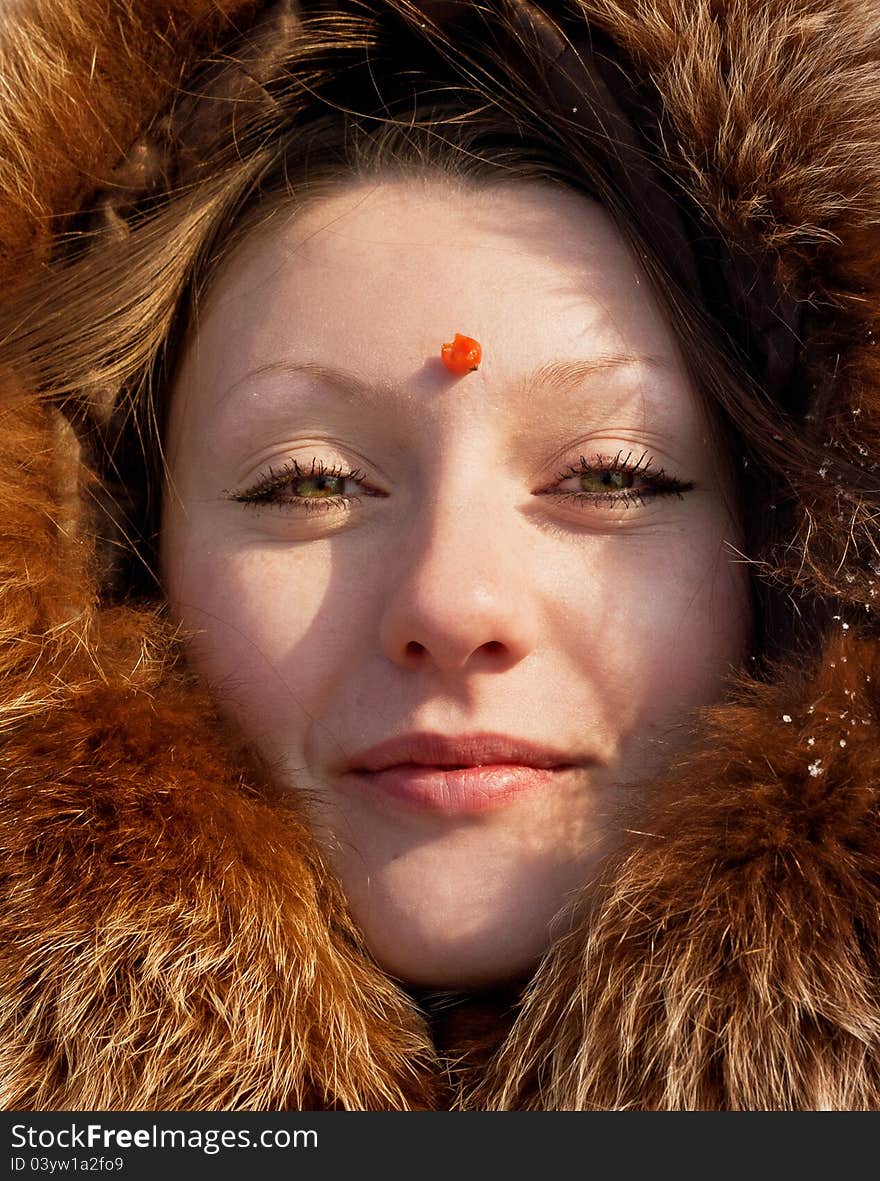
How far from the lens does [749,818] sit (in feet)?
4.02

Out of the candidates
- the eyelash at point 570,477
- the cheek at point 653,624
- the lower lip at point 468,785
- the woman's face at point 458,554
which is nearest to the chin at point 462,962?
the woman's face at point 458,554

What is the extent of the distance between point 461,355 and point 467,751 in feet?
1.50

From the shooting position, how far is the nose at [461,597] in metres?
1.32

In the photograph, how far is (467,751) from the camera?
136cm

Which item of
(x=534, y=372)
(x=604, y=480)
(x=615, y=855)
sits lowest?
(x=615, y=855)

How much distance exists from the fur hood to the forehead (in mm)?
161

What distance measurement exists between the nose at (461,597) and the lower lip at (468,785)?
0.12 m

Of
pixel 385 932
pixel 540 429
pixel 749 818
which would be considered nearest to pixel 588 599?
pixel 540 429

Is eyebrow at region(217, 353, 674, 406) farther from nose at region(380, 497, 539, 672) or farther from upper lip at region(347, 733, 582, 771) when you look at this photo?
upper lip at region(347, 733, 582, 771)

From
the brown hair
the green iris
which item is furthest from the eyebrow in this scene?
the brown hair

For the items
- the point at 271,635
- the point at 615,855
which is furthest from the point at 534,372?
the point at 615,855

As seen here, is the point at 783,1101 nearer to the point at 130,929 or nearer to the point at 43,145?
the point at 130,929

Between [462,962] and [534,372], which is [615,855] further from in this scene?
[534,372]

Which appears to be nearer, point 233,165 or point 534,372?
point 534,372
